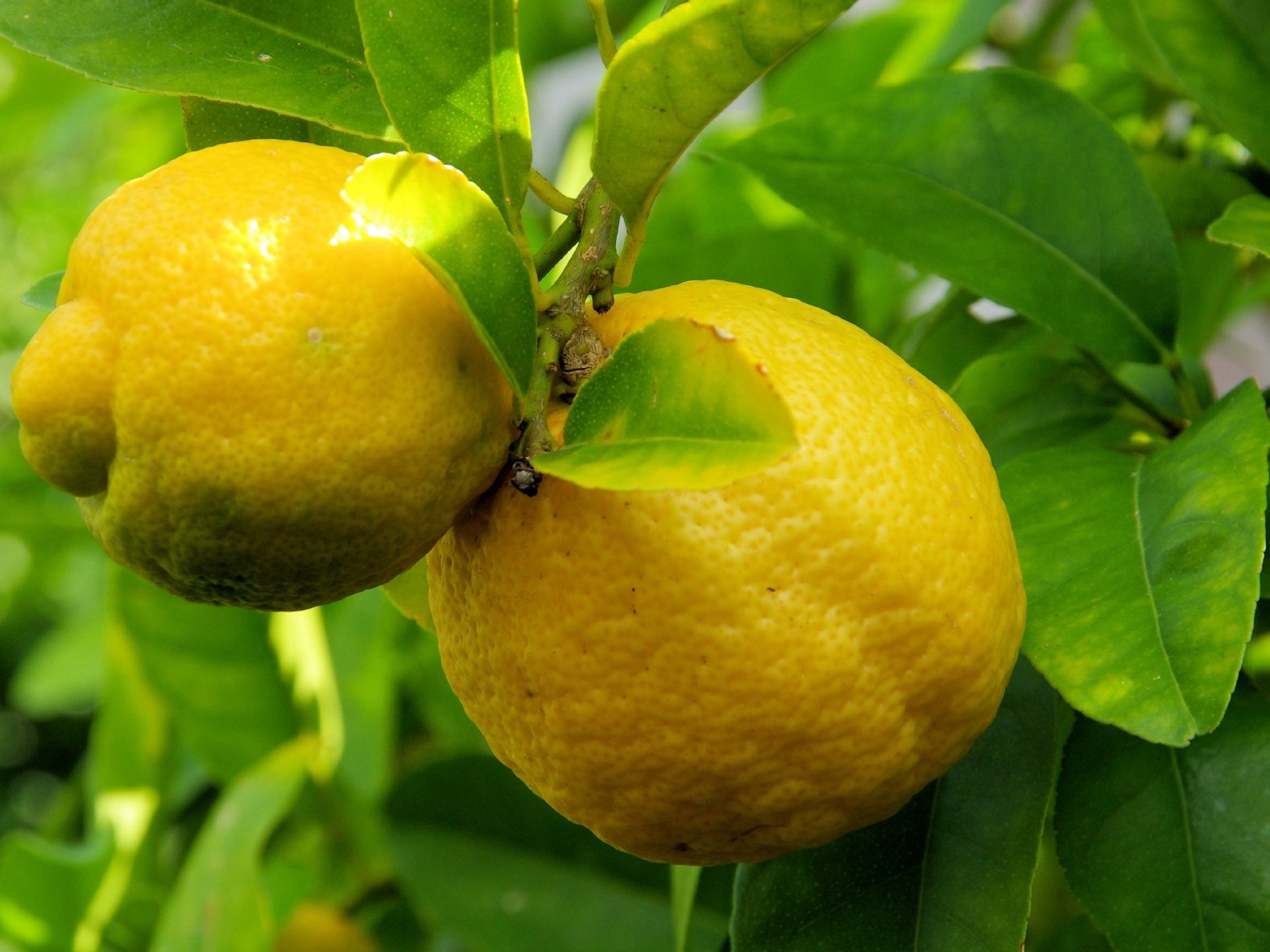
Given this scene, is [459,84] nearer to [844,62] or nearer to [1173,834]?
[1173,834]

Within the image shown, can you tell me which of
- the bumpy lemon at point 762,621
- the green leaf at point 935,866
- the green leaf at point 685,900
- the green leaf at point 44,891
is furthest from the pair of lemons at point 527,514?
the green leaf at point 44,891

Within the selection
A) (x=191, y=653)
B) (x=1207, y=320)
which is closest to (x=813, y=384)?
(x=1207, y=320)

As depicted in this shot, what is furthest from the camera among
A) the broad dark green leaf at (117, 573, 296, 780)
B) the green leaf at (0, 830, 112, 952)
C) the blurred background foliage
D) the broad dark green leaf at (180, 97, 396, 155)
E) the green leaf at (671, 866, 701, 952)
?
the broad dark green leaf at (117, 573, 296, 780)

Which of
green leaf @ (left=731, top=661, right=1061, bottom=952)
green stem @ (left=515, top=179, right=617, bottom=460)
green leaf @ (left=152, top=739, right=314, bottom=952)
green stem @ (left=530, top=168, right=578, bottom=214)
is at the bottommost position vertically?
green leaf @ (left=152, top=739, right=314, bottom=952)

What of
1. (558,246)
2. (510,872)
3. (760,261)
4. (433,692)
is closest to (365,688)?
(433,692)

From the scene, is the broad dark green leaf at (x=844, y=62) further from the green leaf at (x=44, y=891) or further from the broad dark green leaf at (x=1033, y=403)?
the green leaf at (x=44, y=891)

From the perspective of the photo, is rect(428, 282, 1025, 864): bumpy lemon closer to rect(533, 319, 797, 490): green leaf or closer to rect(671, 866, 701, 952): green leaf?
rect(533, 319, 797, 490): green leaf

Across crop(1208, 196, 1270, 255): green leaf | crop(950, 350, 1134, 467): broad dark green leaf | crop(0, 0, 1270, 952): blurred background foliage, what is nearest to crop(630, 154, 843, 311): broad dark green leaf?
crop(0, 0, 1270, 952): blurred background foliage
